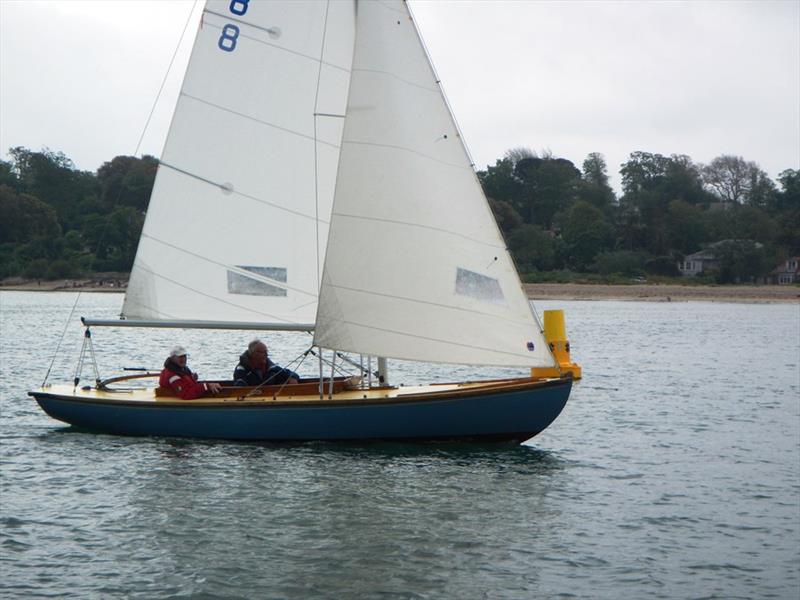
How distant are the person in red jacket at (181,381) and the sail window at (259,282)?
1274mm

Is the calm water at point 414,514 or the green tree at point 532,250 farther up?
the green tree at point 532,250

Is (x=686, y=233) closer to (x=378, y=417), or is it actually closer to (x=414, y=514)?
(x=378, y=417)

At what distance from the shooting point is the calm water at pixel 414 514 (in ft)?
34.8

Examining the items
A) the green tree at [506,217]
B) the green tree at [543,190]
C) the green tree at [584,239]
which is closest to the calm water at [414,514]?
the green tree at [584,239]

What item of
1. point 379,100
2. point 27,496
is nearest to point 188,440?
point 27,496

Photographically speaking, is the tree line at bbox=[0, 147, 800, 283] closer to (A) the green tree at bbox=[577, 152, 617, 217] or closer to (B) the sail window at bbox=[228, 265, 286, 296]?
(A) the green tree at bbox=[577, 152, 617, 217]

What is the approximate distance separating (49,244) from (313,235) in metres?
85.8

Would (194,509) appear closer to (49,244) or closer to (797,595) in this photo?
(797,595)

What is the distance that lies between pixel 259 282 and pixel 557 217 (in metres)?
97.6

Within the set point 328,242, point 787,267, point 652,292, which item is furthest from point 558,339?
point 787,267

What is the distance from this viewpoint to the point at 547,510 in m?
13.4

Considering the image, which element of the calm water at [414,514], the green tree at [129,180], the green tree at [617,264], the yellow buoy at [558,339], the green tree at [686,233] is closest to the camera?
the calm water at [414,514]

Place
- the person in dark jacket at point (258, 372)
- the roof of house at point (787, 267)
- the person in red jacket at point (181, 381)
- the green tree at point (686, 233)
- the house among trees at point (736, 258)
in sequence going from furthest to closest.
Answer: the green tree at point (686, 233)
the roof of house at point (787, 267)
the house among trees at point (736, 258)
the person in dark jacket at point (258, 372)
the person in red jacket at point (181, 381)

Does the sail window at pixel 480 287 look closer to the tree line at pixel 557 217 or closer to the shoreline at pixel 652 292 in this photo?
the tree line at pixel 557 217
